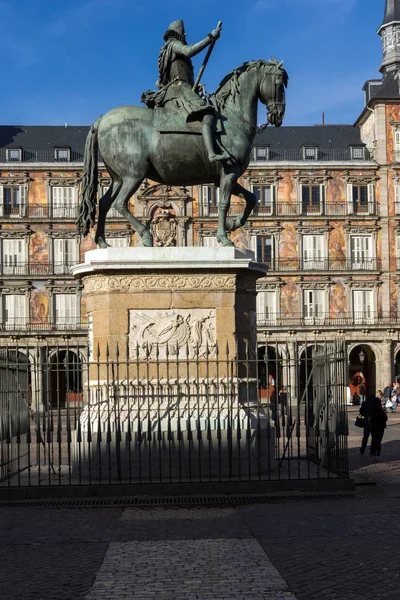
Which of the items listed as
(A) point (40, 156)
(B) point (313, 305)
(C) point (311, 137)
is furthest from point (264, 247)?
(A) point (40, 156)

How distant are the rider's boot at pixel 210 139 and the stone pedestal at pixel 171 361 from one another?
3.95ft

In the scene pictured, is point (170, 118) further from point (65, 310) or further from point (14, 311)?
point (14, 311)

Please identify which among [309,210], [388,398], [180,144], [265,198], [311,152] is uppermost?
[311,152]

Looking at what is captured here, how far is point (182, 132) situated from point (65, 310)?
135 ft

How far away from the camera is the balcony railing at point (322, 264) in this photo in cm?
5328

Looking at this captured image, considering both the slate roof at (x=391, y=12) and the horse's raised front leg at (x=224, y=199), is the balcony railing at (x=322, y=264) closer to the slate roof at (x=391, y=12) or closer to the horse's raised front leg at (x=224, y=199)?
the slate roof at (x=391, y=12)

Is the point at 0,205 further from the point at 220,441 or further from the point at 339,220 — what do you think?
the point at 220,441

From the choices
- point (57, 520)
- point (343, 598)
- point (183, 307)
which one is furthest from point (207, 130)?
point (343, 598)

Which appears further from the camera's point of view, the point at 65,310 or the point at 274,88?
the point at 65,310

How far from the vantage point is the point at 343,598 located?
640 cm

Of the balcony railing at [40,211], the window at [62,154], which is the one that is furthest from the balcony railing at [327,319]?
the window at [62,154]

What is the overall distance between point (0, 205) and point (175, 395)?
4307cm

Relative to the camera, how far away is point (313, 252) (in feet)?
176

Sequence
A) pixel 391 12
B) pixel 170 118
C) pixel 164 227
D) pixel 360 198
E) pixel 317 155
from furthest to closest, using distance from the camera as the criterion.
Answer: pixel 391 12, pixel 317 155, pixel 360 198, pixel 164 227, pixel 170 118
